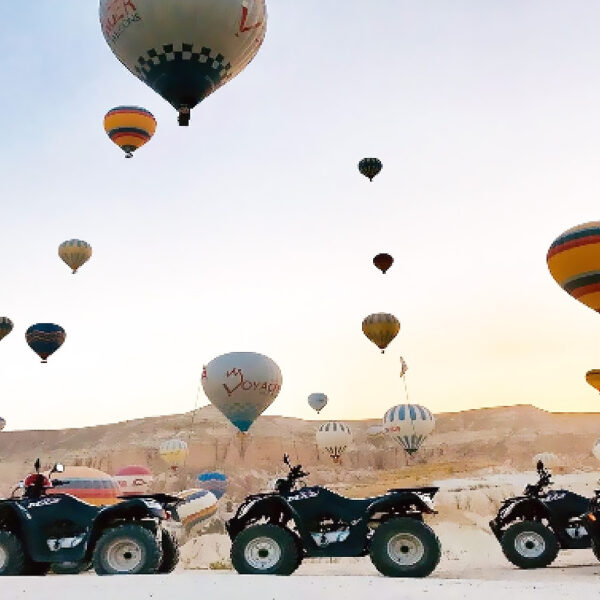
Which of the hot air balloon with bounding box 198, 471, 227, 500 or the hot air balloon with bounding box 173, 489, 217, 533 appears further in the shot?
the hot air balloon with bounding box 198, 471, 227, 500

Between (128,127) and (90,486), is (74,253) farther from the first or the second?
(90,486)

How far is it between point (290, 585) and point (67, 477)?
59.0ft

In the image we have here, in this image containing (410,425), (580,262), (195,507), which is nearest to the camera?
(580,262)

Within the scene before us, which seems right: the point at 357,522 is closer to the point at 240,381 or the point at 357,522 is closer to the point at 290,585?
the point at 290,585

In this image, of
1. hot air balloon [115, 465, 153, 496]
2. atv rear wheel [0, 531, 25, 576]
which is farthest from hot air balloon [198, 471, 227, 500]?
atv rear wheel [0, 531, 25, 576]

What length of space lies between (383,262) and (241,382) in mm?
13261

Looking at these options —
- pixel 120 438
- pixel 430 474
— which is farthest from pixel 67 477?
pixel 120 438

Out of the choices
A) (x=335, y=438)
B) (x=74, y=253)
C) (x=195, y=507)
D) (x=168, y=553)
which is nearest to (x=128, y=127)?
(x=74, y=253)

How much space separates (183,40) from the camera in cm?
1546

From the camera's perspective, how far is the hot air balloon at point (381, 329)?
36.6 m

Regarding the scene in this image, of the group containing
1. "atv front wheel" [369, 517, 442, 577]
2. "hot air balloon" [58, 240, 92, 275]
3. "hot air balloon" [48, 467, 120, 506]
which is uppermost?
"hot air balloon" [58, 240, 92, 275]

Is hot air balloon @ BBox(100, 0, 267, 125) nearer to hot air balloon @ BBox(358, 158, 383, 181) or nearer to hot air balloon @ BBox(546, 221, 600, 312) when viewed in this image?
hot air balloon @ BBox(546, 221, 600, 312)

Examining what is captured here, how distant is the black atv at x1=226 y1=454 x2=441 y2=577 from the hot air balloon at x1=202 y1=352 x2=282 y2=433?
46.1 feet

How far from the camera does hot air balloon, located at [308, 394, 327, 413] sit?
68.7m
